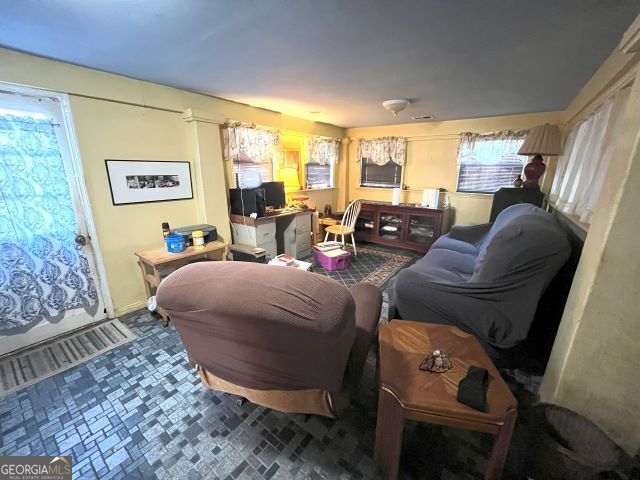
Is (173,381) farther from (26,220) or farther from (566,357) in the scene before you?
(566,357)

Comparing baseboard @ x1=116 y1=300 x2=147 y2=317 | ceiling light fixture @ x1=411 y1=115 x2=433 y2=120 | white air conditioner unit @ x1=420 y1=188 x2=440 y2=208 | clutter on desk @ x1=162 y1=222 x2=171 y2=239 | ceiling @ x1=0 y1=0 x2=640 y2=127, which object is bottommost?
baseboard @ x1=116 y1=300 x2=147 y2=317

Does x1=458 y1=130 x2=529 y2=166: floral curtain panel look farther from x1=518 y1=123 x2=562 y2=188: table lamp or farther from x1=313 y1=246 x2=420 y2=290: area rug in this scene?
x1=313 y1=246 x2=420 y2=290: area rug

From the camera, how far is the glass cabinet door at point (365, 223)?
449cm

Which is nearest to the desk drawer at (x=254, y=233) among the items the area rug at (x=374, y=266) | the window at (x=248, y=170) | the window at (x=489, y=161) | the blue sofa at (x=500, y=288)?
the window at (x=248, y=170)

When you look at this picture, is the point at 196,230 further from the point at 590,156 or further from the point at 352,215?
the point at 590,156

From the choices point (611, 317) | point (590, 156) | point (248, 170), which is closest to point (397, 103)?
point (590, 156)

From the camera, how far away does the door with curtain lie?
1718mm

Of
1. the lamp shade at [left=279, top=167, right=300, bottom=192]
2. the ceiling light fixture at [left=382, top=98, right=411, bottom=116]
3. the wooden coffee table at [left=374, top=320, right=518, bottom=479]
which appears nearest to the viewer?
the wooden coffee table at [left=374, top=320, right=518, bottom=479]

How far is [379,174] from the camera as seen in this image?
4.78 m

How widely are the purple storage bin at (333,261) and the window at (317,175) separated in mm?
1581

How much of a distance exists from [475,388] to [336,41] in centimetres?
190

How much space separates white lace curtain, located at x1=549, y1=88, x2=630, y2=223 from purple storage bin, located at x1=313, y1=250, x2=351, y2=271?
2.25 metres

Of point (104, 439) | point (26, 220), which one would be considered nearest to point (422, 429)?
point (104, 439)

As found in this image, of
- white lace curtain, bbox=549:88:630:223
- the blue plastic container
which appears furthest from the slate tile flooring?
white lace curtain, bbox=549:88:630:223
